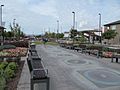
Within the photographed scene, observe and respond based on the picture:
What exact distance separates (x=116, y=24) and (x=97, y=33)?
1309 cm

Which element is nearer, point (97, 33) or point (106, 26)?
point (106, 26)

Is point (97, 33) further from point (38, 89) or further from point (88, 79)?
point (38, 89)

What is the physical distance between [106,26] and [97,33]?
613 cm

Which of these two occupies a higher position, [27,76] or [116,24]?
[116,24]

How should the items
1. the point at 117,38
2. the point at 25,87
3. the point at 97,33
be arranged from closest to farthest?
the point at 25,87 → the point at 117,38 → the point at 97,33

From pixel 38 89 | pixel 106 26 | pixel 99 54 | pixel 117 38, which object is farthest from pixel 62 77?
pixel 106 26

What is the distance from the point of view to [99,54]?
2378 cm

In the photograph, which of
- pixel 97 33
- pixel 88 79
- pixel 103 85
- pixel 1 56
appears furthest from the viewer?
pixel 97 33

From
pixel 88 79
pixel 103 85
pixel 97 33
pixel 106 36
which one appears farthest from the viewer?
pixel 97 33

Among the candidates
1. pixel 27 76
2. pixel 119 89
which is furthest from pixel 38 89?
pixel 27 76

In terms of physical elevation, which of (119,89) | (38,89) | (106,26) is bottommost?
(119,89)

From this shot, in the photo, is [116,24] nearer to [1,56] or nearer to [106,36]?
[106,36]

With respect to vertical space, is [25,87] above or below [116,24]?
below

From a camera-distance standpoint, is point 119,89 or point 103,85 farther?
point 103,85
